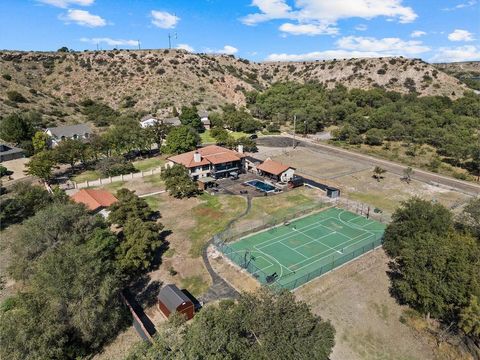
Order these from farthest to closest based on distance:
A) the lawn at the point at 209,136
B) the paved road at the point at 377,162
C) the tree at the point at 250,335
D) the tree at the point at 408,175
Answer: the lawn at the point at 209,136 → the tree at the point at 408,175 → the paved road at the point at 377,162 → the tree at the point at 250,335

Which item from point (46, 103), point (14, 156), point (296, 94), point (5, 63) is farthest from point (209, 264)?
point (5, 63)

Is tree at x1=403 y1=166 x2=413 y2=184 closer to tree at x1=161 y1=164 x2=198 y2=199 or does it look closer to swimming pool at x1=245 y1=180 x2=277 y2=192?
swimming pool at x1=245 y1=180 x2=277 y2=192

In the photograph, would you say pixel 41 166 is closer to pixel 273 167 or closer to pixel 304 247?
pixel 273 167

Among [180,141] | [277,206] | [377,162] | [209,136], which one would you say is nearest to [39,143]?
[180,141]

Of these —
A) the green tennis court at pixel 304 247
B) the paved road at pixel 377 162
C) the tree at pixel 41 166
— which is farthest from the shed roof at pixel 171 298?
the paved road at pixel 377 162

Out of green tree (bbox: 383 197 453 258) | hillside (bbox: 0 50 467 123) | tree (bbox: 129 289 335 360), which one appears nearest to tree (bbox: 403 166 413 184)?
green tree (bbox: 383 197 453 258)

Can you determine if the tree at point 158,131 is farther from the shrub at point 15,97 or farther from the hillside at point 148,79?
the shrub at point 15,97
